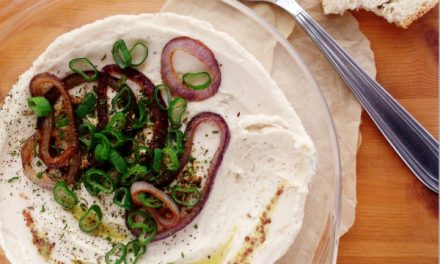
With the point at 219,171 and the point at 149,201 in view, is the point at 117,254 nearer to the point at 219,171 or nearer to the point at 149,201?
the point at 149,201

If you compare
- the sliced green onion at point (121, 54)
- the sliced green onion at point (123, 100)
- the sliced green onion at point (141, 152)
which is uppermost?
the sliced green onion at point (121, 54)

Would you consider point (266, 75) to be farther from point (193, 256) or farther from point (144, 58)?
point (193, 256)

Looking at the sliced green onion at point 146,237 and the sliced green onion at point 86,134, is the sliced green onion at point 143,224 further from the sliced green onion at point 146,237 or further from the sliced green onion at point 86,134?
the sliced green onion at point 86,134

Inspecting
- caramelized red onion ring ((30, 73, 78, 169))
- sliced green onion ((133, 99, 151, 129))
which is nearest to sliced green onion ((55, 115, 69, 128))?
caramelized red onion ring ((30, 73, 78, 169))

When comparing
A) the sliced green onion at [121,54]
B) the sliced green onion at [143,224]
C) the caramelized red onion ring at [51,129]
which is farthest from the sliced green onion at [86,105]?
the sliced green onion at [143,224]

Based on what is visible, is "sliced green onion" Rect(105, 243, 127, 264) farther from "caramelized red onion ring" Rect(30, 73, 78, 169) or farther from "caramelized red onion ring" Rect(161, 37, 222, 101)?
"caramelized red onion ring" Rect(161, 37, 222, 101)

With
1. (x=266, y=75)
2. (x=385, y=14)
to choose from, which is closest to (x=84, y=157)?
(x=266, y=75)
